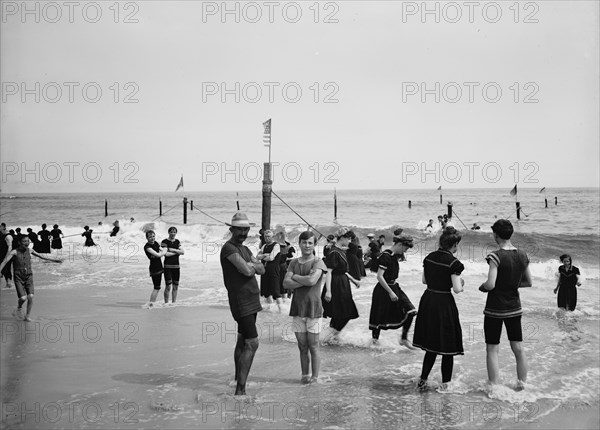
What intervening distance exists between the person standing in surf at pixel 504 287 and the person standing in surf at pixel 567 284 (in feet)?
15.8

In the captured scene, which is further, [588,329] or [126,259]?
[126,259]

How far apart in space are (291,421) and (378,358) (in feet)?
8.47

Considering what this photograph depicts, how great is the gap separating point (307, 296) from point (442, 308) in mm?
1528

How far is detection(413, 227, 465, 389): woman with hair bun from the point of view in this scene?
5.64 metres

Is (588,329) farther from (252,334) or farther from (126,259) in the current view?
(126,259)

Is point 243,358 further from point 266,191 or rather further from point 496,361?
point 266,191

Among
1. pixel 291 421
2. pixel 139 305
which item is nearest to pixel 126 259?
pixel 139 305

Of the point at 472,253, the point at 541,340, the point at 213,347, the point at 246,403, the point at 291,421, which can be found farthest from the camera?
the point at 472,253

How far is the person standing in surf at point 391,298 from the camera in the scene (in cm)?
714

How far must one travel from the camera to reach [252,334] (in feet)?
17.8

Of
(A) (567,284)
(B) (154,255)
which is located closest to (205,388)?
(B) (154,255)

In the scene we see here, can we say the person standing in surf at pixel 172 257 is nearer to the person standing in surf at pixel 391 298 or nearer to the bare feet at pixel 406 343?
the person standing in surf at pixel 391 298

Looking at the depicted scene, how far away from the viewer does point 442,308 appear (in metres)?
5.69

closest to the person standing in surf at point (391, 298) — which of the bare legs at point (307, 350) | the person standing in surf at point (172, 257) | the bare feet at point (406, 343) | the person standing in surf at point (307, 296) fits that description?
the bare feet at point (406, 343)
